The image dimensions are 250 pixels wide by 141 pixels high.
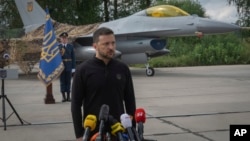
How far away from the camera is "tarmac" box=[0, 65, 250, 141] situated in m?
6.49

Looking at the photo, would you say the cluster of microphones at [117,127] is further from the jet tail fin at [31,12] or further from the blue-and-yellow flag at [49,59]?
the jet tail fin at [31,12]

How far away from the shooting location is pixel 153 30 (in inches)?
686

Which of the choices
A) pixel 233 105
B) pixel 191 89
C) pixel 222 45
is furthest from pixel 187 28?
pixel 222 45

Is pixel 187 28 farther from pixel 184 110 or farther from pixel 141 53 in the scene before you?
pixel 184 110

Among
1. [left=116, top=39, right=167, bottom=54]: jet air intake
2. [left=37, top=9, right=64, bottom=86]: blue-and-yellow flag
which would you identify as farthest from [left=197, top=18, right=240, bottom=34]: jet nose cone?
[left=37, top=9, right=64, bottom=86]: blue-and-yellow flag

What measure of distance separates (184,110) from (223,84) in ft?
17.5

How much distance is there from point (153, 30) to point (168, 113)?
9.45 m

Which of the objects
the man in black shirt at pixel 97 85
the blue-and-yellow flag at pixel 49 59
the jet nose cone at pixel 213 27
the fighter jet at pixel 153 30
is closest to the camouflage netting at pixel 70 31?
the fighter jet at pixel 153 30

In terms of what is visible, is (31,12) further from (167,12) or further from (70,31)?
(167,12)

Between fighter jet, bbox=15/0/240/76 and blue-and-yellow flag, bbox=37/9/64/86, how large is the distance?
7143mm

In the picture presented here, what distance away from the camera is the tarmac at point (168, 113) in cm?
649

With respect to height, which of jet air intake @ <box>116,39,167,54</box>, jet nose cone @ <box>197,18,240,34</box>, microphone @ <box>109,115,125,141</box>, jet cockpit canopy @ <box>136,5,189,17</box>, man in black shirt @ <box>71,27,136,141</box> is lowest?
jet air intake @ <box>116,39,167,54</box>

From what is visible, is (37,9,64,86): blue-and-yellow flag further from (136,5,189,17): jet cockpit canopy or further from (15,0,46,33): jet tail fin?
(15,0,46,33): jet tail fin

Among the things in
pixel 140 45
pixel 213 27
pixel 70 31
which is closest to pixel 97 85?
pixel 213 27
